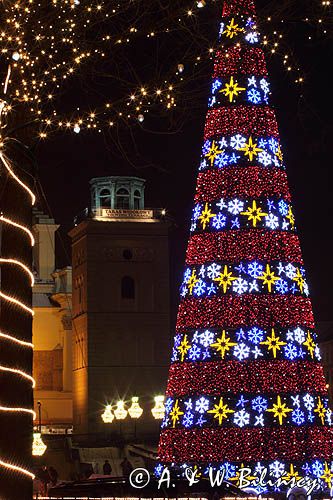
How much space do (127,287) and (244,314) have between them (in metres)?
37.0

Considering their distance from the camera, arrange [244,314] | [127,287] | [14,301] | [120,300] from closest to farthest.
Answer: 1. [14,301]
2. [244,314]
3. [120,300]
4. [127,287]

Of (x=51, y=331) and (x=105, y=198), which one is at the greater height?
(x=105, y=198)

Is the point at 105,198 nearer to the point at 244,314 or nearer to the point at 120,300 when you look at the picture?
the point at 120,300

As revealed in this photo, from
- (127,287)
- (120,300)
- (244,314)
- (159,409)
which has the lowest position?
(159,409)

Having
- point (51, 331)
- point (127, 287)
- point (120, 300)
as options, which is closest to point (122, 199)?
point (127, 287)

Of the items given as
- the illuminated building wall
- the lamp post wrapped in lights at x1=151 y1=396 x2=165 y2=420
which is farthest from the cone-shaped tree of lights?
the illuminated building wall

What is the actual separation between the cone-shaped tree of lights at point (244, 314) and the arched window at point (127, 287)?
118 feet

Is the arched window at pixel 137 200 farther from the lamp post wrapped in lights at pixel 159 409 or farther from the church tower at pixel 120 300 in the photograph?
the lamp post wrapped in lights at pixel 159 409

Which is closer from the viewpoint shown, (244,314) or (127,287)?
(244,314)

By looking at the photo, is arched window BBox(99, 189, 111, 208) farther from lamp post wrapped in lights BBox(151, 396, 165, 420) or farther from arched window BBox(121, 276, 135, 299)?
lamp post wrapped in lights BBox(151, 396, 165, 420)

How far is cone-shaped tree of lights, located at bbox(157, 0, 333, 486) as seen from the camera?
22.4 meters

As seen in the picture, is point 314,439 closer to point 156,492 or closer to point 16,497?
point 156,492

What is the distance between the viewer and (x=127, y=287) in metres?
59.6

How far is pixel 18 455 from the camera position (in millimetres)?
12648
